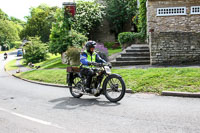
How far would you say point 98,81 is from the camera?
738 centimetres

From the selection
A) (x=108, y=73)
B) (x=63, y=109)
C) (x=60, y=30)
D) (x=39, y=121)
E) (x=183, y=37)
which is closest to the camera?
(x=39, y=121)

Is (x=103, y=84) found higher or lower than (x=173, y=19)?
lower

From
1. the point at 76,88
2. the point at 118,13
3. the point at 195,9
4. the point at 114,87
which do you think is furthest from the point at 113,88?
the point at 118,13

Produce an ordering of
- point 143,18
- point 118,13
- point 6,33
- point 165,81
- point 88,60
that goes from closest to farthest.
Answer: point 88,60, point 165,81, point 143,18, point 118,13, point 6,33

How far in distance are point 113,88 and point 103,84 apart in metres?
0.36

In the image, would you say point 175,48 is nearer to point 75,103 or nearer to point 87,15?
point 75,103

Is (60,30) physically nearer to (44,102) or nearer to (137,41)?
(137,41)

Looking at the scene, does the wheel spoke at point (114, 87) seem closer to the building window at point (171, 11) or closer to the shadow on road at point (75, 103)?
the shadow on road at point (75, 103)

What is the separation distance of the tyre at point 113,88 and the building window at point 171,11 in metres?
13.1

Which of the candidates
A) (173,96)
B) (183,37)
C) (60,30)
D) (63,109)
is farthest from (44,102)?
(60,30)

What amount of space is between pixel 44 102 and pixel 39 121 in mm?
2182

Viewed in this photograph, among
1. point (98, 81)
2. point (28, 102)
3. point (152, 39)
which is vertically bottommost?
point (28, 102)

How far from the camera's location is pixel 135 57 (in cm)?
1584

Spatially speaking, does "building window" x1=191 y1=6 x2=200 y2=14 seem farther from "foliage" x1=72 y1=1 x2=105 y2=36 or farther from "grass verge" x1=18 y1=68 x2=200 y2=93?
"foliage" x1=72 y1=1 x2=105 y2=36
